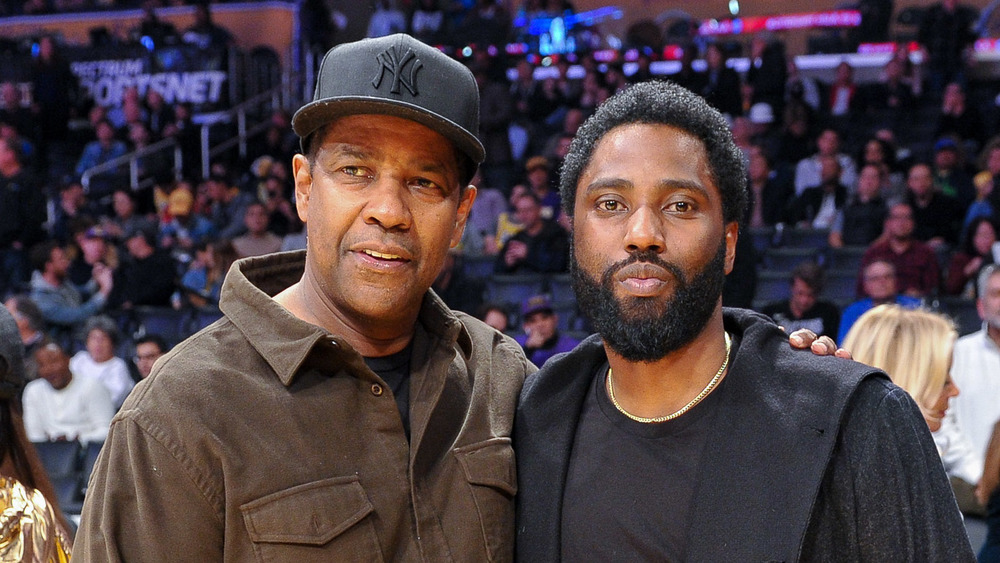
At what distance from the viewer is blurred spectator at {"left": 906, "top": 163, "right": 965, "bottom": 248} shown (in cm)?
993

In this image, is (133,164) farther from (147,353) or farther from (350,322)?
(350,322)

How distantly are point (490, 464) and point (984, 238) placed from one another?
7.64 meters

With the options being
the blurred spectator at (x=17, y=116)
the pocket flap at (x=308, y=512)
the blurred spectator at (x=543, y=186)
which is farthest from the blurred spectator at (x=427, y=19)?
the pocket flap at (x=308, y=512)

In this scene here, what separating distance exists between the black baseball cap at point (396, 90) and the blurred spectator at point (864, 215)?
8.31 metres

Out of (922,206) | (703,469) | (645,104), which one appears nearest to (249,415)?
(703,469)

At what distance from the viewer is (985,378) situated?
6.27 meters

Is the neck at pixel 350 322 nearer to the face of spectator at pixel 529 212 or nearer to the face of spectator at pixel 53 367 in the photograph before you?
the face of spectator at pixel 53 367

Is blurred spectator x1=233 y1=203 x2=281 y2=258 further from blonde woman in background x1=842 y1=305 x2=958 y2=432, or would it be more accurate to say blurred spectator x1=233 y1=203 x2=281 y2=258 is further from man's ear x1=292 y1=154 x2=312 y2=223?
man's ear x1=292 y1=154 x2=312 y2=223

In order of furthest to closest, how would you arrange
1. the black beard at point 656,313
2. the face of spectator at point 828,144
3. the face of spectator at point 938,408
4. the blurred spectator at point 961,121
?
the blurred spectator at point 961,121 < the face of spectator at point 828,144 < the face of spectator at point 938,408 < the black beard at point 656,313

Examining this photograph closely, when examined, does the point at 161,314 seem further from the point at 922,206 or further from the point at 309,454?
the point at 309,454

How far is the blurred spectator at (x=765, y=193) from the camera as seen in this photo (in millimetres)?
11258

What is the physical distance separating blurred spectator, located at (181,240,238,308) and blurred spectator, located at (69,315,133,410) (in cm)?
136

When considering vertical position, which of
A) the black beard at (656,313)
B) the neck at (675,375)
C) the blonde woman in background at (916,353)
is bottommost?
the blonde woman in background at (916,353)

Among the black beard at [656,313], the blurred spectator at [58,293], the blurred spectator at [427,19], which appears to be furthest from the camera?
the blurred spectator at [427,19]
